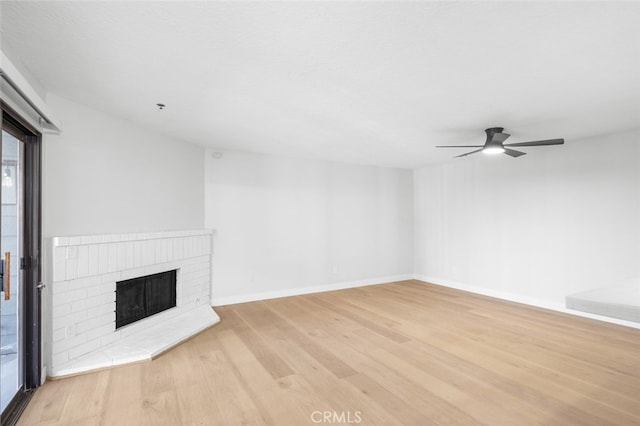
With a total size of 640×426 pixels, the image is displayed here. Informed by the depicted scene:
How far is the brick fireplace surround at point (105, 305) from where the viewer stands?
2.66 metres

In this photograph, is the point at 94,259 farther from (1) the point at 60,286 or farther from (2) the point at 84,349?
(2) the point at 84,349

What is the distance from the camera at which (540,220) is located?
15.6 ft

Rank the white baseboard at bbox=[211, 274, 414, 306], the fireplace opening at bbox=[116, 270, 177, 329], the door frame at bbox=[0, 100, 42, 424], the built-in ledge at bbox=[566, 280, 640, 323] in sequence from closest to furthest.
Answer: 1. the built-in ledge at bbox=[566, 280, 640, 323]
2. the door frame at bbox=[0, 100, 42, 424]
3. the fireplace opening at bbox=[116, 270, 177, 329]
4. the white baseboard at bbox=[211, 274, 414, 306]

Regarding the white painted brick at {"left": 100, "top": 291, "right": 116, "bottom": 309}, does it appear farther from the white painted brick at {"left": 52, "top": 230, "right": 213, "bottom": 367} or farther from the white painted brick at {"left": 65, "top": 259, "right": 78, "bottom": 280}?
the white painted brick at {"left": 65, "top": 259, "right": 78, "bottom": 280}

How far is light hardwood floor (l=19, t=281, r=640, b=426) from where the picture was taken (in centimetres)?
210

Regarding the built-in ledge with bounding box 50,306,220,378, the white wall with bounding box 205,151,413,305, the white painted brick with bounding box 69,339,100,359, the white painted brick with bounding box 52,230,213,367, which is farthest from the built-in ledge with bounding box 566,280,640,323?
the white wall with bounding box 205,151,413,305

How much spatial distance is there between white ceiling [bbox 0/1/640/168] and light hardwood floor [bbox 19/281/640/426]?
97.2 inches

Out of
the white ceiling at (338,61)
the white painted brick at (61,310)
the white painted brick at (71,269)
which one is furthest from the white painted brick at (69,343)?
the white ceiling at (338,61)

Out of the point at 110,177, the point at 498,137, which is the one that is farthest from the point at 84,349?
the point at 498,137

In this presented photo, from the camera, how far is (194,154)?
4496 millimetres

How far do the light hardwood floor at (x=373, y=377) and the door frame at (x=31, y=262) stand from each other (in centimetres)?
23

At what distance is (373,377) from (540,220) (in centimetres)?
392

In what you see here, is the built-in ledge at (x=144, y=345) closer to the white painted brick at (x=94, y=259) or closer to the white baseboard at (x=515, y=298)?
the white painted brick at (x=94, y=259)

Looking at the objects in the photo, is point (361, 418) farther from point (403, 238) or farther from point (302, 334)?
point (403, 238)
